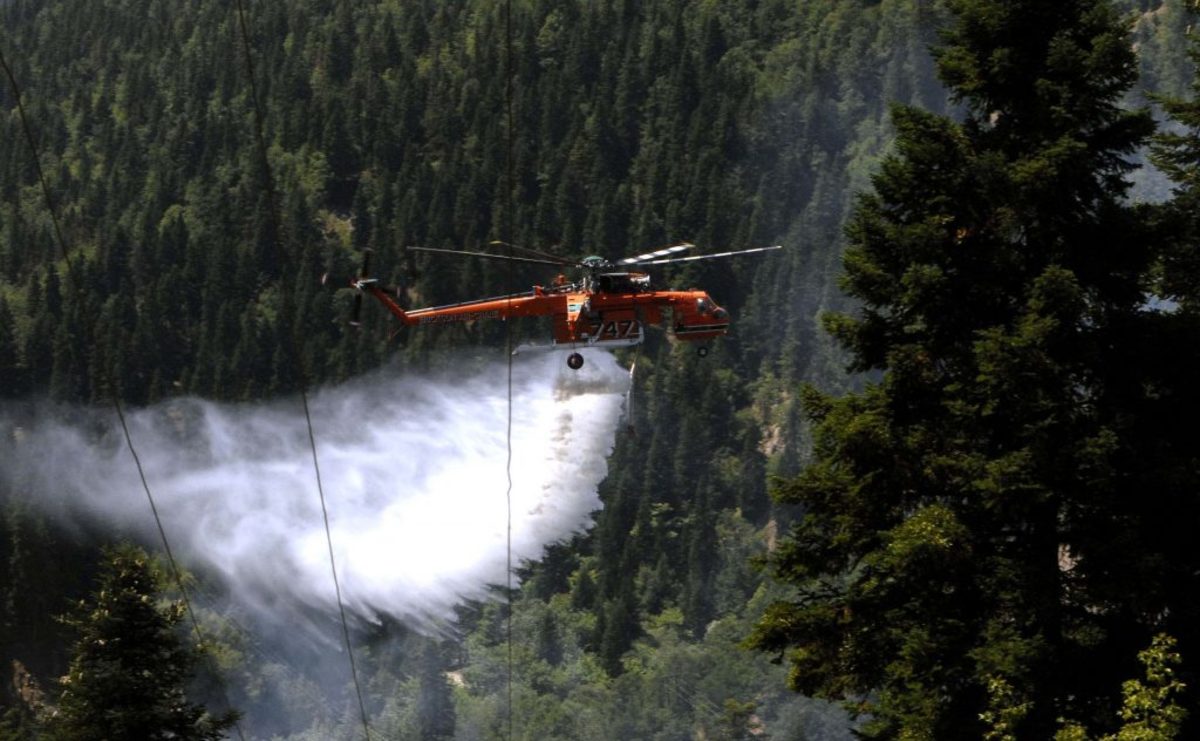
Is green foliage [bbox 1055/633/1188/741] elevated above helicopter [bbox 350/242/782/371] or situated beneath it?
situated beneath

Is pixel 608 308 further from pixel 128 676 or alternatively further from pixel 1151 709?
pixel 1151 709

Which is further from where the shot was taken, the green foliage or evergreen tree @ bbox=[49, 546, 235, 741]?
evergreen tree @ bbox=[49, 546, 235, 741]

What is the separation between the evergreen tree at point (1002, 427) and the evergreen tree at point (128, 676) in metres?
14.8

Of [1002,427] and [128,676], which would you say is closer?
[1002,427]

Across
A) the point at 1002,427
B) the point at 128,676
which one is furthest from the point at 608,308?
the point at 1002,427

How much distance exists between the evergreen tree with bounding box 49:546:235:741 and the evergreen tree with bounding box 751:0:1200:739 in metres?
14.8

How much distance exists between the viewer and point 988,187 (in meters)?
26.8

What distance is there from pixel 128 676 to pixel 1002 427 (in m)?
18.9

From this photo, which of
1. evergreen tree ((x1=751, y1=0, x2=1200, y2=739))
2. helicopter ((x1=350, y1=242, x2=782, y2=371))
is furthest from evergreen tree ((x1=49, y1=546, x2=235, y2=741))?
helicopter ((x1=350, y1=242, x2=782, y2=371))

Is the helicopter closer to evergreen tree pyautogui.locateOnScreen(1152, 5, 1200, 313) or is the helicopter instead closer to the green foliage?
evergreen tree pyautogui.locateOnScreen(1152, 5, 1200, 313)

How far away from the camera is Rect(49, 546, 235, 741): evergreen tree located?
39.1m

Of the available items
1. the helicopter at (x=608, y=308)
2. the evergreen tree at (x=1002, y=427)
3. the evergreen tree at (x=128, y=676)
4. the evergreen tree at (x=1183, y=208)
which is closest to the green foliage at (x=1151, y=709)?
the evergreen tree at (x=1002, y=427)

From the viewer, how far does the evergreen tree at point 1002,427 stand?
2597cm

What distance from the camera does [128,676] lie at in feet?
130
